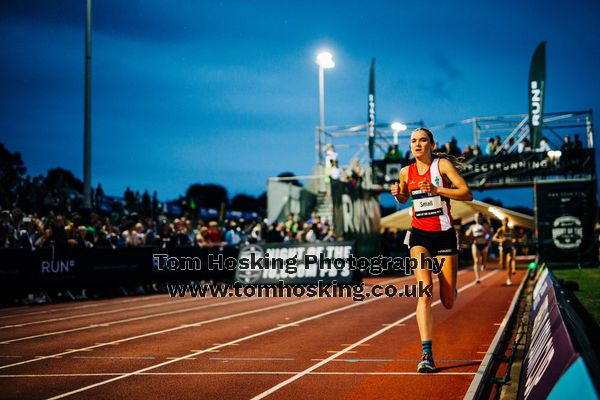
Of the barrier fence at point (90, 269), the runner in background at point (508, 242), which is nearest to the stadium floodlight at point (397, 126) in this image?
the runner in background at point (508, 242)

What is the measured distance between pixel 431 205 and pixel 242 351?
320 cm

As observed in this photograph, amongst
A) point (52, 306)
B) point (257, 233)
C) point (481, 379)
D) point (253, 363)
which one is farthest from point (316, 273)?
point (481, 379)

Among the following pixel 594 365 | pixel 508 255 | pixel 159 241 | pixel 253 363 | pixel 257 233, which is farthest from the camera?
pixel 257 233

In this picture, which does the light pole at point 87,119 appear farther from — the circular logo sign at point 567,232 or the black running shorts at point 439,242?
the black running shorts at point 439,242

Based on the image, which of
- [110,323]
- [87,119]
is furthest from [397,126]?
[110,323]

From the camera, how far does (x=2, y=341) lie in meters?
9.81

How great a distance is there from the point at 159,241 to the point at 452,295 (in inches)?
628

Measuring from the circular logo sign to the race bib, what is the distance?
1884 cm

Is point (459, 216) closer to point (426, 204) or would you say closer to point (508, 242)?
point (508, 242)

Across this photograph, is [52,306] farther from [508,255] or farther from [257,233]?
[508,255]

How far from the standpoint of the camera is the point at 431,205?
6.86 meters

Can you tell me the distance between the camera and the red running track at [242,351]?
20.6 feet

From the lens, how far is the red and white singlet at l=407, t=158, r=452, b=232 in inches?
269

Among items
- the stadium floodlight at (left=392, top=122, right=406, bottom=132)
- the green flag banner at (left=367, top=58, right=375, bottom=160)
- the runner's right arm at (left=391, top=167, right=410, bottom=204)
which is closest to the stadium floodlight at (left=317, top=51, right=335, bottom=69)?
the green flag banner at (left=367, top=58, right=375, bottom=160)
